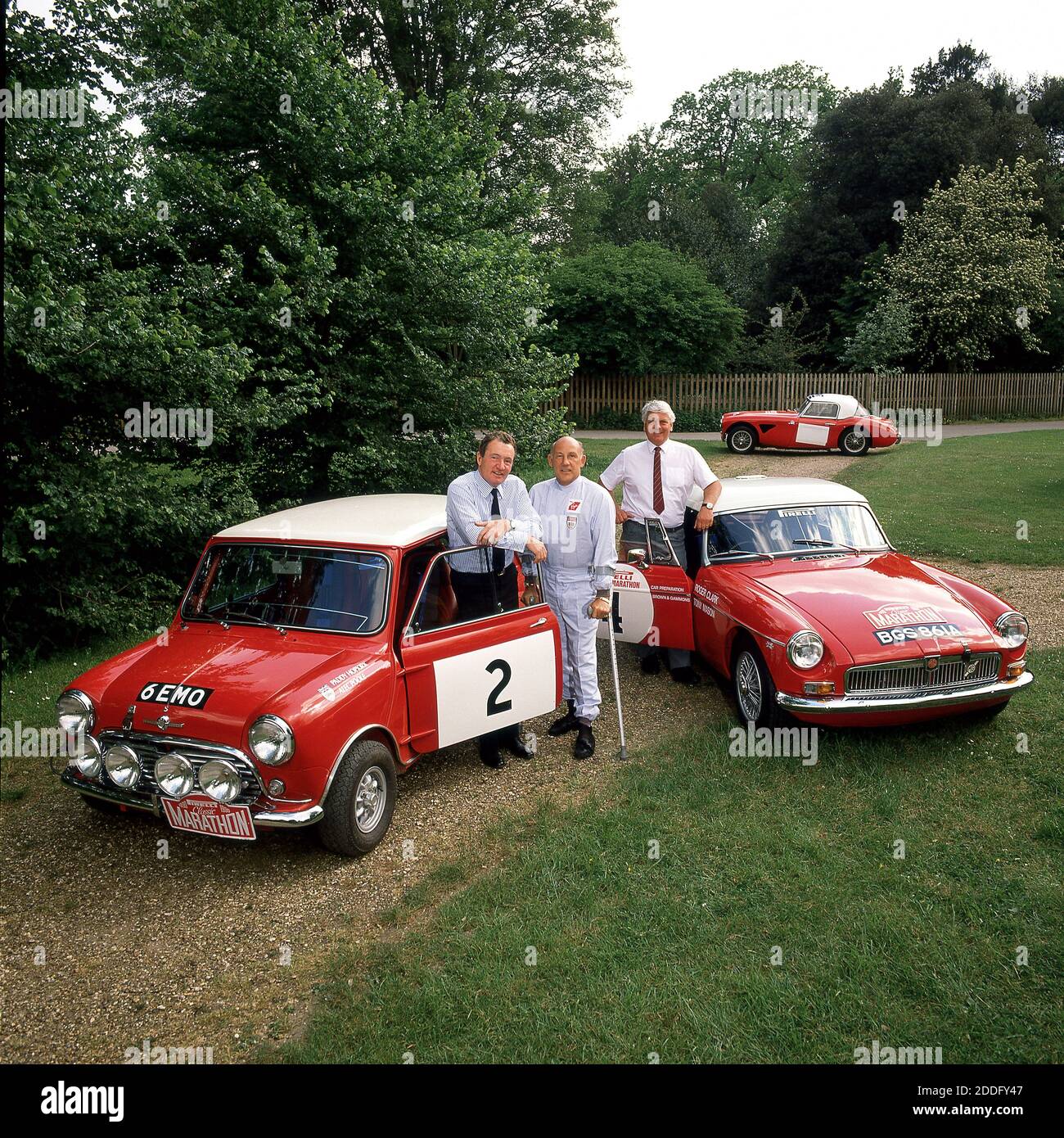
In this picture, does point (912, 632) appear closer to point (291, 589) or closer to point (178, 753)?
point (291, 589)

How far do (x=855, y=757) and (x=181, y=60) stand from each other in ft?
33.7

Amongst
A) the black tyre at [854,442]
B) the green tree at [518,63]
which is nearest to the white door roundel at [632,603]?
the black tyre at [854,442]

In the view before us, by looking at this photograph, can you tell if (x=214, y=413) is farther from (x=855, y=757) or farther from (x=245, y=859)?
(x=855, y=757)

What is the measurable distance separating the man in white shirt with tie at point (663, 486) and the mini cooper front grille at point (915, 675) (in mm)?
2040

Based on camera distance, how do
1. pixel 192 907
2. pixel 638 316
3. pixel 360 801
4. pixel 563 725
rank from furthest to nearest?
pixel 638 316, pixel 563 725, pixel 360 801, pixel 192 907

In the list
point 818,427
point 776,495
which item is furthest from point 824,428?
point 776,495

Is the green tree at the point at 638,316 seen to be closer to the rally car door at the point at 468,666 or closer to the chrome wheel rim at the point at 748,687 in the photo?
the chrome wheel rim at the point at 748,687

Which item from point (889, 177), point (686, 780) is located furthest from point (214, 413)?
point (889, 177)

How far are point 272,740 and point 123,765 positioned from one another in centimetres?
Answer: 92

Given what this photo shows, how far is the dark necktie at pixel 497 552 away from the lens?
20.1 ft

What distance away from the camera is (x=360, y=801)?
5.09 m

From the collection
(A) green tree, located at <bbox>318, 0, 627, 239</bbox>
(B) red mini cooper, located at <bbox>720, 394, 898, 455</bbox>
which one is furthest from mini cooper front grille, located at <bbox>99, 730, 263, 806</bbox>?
(A) green tree, located at <bbox>318, 0, 627, 239</bbox>

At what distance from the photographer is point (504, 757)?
21.3 feet

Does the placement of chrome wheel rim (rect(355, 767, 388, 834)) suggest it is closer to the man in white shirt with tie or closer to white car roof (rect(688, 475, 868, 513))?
the man in white shirt with tie
